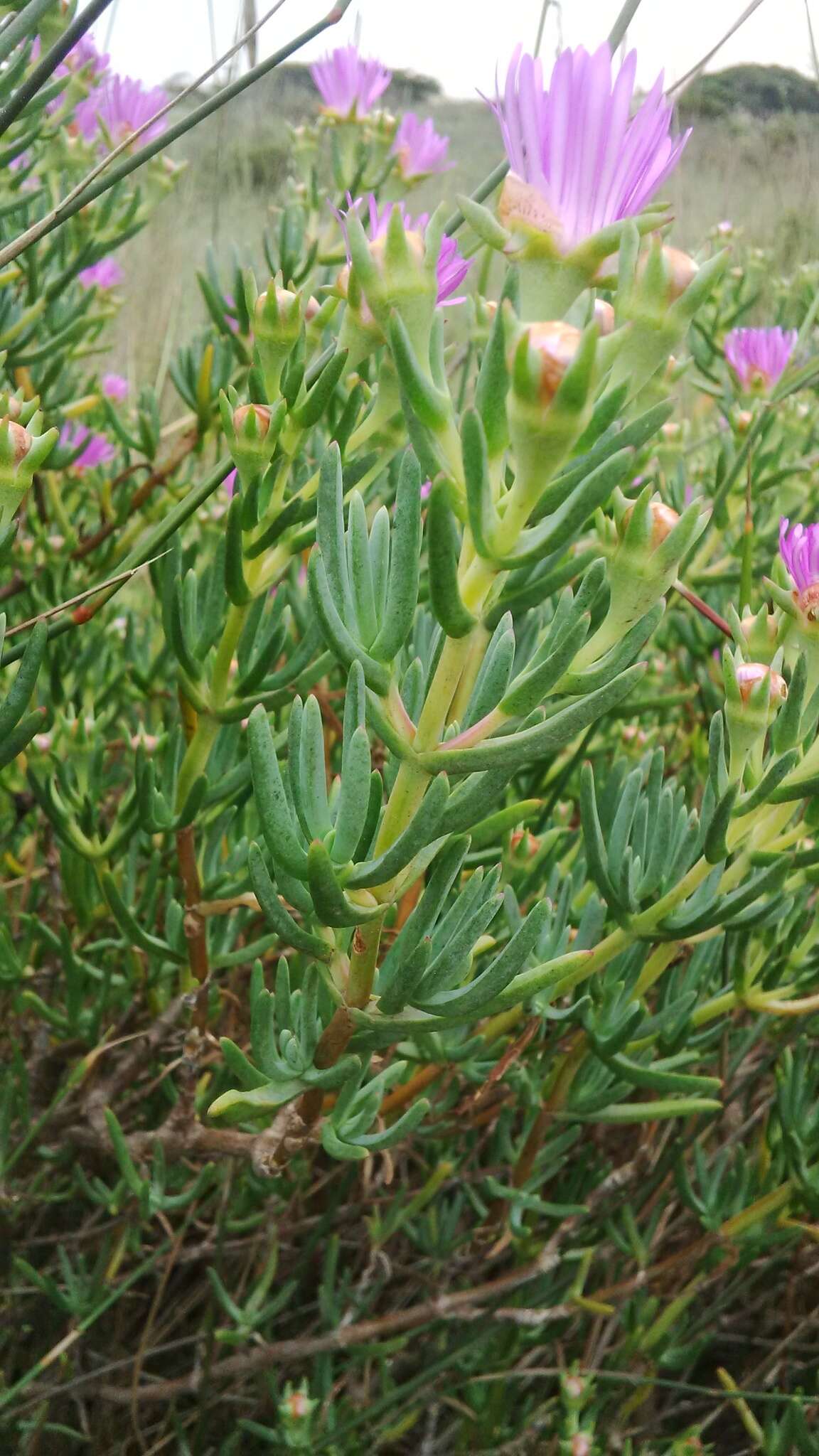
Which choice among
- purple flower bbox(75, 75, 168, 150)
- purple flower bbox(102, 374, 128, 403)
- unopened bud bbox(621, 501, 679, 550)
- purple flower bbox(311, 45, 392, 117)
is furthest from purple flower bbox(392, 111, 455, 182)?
unopened bud bbox(621, 501, 679, 550)

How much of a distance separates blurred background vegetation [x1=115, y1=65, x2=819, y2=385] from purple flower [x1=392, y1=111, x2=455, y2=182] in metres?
0.84

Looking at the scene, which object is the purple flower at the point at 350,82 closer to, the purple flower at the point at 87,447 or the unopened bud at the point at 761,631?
the purple flower at the point at 87,447

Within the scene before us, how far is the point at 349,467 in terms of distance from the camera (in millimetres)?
528

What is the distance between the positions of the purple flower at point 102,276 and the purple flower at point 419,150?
342mm

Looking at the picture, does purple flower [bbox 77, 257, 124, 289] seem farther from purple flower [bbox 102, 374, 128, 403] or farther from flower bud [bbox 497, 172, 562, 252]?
flower bud [bbox 497, 172, 562, 252]

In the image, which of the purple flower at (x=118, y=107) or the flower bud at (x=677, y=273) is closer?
the flower bud at (x=677, y=273)

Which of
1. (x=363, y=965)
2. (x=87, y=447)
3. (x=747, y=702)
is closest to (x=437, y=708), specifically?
(x=363, y=965)

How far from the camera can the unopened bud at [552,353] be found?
306 millimetres

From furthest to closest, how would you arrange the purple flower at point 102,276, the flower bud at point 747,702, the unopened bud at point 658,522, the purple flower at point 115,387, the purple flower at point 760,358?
the purple flower at point 115,387, the purple flower at point 102,276, the purple flower at point 760,358, the flower bud at point 747,702, the unopened bud at point 658,522

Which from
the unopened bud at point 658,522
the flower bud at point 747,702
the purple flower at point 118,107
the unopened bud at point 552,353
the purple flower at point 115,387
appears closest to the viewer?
the unopened bud at point 552,353

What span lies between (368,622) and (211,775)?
0.32 m

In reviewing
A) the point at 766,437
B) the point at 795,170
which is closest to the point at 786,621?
the point at 766,437

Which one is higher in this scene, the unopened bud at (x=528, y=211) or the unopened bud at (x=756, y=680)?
the unopened bud at (x=528, y=211)

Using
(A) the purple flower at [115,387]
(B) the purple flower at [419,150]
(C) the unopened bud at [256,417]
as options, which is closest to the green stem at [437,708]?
(C) the unopened bud at [256,417]
